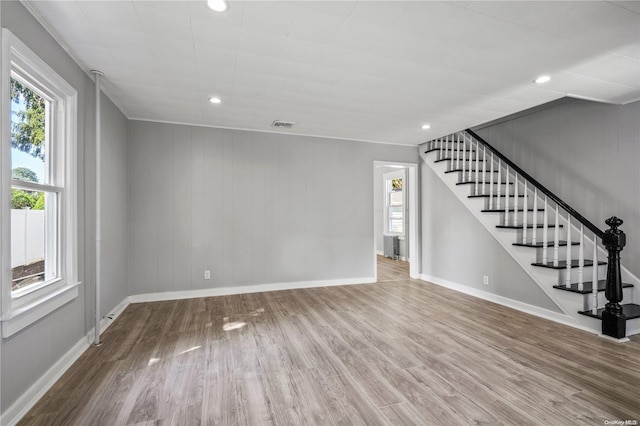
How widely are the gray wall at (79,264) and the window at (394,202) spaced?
6.78 metres

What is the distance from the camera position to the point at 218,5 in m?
1.87

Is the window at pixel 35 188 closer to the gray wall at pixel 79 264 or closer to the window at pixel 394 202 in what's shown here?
the gray wall at pixel 79 264

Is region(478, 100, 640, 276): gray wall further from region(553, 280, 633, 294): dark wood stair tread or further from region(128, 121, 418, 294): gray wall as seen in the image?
region(128, 121, 418, 294): gray wall

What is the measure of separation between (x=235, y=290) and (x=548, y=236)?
4464mm

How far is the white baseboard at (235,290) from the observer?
4223mm

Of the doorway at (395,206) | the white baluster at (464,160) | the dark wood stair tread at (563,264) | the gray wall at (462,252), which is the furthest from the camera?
the doorway at (395,206)

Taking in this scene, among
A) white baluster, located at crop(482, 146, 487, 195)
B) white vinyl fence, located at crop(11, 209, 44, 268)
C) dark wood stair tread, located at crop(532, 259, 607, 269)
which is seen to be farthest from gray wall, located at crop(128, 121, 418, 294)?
dark wood stair tread, located at crop(532, 259, 607, 269)

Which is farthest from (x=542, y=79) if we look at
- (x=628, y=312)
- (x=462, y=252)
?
(x=462, y=252)

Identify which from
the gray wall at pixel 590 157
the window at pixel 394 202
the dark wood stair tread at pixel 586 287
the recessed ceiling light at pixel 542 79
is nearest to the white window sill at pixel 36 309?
the recessed ceiling light at pixel 542 79

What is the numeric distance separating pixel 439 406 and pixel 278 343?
1486 mm

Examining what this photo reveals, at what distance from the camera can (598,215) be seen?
12.2 feet

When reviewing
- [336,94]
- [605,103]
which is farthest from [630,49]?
[336,94]

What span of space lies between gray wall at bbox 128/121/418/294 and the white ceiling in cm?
78

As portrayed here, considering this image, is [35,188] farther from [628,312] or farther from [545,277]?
[628,312]
